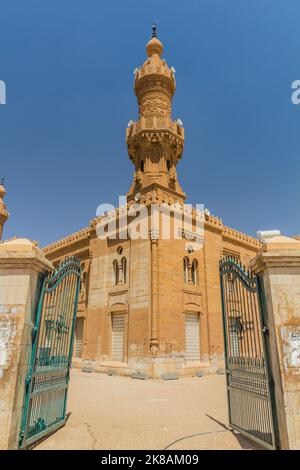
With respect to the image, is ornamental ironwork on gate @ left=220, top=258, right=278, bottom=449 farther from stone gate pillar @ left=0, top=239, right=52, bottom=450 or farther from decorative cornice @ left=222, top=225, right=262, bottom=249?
decorative cornice @ left=222, top=225, right=262, bottom=249

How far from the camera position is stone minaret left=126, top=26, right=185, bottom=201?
21.0 m

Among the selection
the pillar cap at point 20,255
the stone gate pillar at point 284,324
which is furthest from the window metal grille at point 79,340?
the stone gate pillar at point 284,324

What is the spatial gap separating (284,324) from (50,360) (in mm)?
4143

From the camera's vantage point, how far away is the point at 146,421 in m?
6.33

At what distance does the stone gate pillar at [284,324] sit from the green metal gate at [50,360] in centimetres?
376

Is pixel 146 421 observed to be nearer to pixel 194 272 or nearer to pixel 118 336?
pixel 118 336

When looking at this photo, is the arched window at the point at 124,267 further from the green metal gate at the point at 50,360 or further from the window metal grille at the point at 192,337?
the green metal gate at the point at 50,360

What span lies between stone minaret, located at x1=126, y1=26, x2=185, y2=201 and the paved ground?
520 inches

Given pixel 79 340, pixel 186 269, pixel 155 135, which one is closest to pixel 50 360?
pixel 186 269

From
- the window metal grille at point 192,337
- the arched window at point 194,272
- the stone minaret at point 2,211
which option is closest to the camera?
the window metal grille at point 192,337

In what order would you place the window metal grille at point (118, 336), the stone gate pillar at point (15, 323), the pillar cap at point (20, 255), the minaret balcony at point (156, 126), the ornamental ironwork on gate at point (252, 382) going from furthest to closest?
the minaret balcony at point (156, 126)
the window metal grille at point (118, 336)
the pillar cap at point (20, 255)
the ornamental ironwork on gate at point (252, 382)
the stone gate pillar at point (15, 323)

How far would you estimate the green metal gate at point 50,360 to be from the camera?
4762 mm

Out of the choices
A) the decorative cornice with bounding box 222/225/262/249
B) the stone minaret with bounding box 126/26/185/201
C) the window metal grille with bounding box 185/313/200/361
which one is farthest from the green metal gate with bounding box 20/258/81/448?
the decorative cornice with bounding box 222/225/262/249
